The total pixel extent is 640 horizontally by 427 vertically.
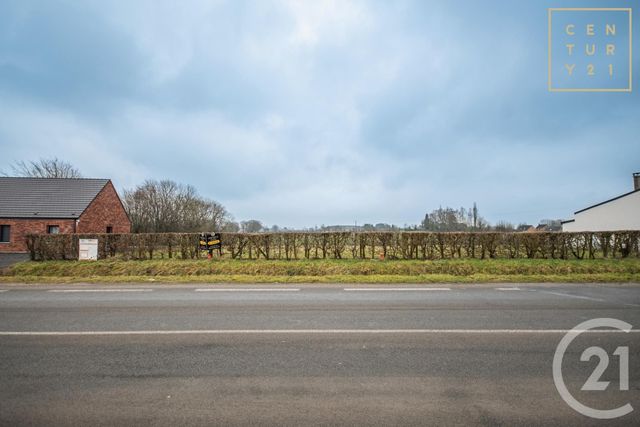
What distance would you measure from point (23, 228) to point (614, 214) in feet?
176

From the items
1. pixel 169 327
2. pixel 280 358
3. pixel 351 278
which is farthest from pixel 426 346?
pixel 351 278

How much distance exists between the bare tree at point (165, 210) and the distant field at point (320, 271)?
1218 inches

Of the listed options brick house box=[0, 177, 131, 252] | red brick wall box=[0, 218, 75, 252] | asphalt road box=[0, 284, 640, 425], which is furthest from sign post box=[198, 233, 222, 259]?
red brick wall box=[0, 218, 75, 252]

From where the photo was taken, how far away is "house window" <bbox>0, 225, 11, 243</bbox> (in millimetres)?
25781

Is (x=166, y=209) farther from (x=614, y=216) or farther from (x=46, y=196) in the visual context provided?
(x=614, y=216)

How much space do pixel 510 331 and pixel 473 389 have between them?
2472 mm

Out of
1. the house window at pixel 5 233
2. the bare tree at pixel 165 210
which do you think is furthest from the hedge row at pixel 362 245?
the bare tree at pixel 165 210

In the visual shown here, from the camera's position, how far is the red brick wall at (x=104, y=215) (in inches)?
1081

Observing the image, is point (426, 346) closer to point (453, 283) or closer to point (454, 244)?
point (453, 283)

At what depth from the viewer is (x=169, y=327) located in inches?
215

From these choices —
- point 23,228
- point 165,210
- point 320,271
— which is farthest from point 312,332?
point 165,210

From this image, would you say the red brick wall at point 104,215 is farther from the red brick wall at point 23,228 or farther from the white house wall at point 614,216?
the white house wall at point 614,216

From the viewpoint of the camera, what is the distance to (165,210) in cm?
4575

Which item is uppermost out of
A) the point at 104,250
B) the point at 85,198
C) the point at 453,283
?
the point at 85,198
